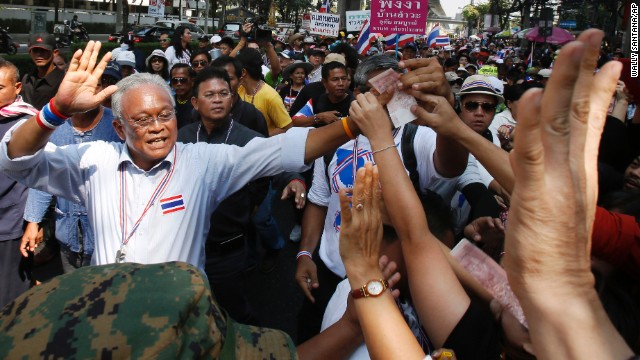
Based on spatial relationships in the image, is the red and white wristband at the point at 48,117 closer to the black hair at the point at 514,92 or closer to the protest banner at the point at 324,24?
the black hair at the point at 514,92

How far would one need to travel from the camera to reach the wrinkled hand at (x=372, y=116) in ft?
6.22

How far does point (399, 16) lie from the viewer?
7.00m

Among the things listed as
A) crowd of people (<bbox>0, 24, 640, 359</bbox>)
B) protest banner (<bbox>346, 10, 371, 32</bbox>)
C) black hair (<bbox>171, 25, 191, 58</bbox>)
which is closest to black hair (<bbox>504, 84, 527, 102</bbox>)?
crowd of people (<bbox>0, 24, 640, 359</bbox>)

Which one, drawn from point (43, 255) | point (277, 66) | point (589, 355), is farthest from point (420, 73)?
point (277, 66)

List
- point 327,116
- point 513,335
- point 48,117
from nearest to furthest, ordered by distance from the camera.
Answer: point 513,335
point 48,117
point 327,116

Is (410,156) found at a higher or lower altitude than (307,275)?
higher

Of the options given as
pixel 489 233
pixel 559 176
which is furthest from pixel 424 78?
pixel 559 176

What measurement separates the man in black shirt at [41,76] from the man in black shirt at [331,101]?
100.0 inches

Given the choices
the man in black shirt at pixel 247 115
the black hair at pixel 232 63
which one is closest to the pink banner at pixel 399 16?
the black hair at pixel 232 63

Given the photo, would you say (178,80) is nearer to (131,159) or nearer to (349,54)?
(131,159)

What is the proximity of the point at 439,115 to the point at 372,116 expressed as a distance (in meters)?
0.23

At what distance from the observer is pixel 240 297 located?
3.46 metres

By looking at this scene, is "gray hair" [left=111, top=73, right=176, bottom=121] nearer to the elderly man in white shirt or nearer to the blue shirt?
the elderly man in white shirt

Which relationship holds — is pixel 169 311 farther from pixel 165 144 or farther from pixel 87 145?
pixel 87 145
